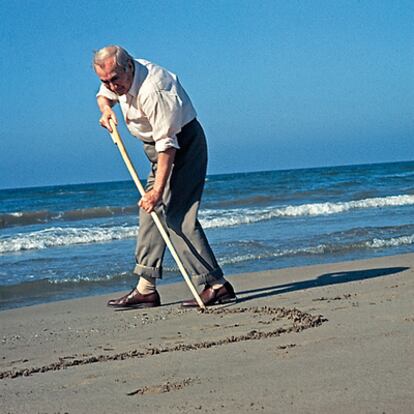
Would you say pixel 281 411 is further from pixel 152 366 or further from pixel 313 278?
pixel 313 278

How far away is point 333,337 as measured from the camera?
3793mm

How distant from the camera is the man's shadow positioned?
19.1 ft

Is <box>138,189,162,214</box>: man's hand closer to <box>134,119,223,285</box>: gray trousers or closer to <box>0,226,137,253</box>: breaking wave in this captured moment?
<box>134,119,223,285</box>: gray trousers

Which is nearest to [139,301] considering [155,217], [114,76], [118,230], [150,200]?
[155,217]

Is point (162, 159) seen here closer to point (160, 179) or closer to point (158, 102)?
point (160, 179)

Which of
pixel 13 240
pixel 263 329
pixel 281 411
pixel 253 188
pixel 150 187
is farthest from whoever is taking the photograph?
pixel 253 188

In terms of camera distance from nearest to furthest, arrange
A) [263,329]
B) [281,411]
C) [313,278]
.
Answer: [281,411], [263,329], [313,278]

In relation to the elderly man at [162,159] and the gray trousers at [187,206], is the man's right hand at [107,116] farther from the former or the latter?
the gray trousers at [187,206]

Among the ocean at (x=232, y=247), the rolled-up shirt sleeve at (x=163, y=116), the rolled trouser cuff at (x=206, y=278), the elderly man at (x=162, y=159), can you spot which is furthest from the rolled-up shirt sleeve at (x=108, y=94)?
the ocean at (x=232, y=247)

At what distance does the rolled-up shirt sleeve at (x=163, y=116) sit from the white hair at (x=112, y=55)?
238mm

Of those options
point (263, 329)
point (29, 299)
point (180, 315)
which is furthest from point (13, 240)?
point (263, 329)

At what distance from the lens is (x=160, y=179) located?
16.3 ft

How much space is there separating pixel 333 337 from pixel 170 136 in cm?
167

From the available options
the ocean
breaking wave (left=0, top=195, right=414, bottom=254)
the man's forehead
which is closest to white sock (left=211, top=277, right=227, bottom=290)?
the man's forehead
